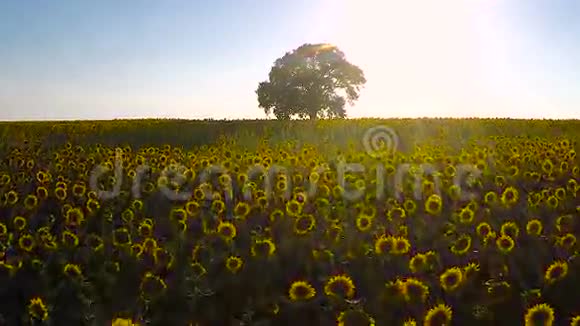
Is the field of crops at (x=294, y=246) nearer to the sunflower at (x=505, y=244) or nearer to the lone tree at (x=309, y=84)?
the sunflower at (x=505, y=244)

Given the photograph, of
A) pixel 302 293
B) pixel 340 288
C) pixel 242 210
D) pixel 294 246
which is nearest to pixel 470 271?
pixel 340 288

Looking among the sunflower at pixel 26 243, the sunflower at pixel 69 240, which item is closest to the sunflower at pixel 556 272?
the sunflower at pixel 69 240

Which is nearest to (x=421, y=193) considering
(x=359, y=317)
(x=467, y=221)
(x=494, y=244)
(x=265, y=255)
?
(x=467, y=221)

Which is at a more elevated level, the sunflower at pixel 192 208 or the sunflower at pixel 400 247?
the sunflower at pixel 192 208

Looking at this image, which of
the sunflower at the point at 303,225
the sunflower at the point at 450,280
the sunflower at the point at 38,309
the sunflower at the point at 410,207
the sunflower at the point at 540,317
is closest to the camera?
the sunflower at the point at 540,317

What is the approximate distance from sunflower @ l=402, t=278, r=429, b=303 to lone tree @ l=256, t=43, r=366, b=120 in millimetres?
51854

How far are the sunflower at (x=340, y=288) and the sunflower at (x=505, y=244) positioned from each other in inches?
73.9

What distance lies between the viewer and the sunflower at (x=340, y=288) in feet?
15.8

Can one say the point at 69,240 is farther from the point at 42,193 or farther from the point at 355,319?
the point at 355,319

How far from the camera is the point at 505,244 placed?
5.98 meters

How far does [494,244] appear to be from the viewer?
618 cm

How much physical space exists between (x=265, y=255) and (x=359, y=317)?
2.05m

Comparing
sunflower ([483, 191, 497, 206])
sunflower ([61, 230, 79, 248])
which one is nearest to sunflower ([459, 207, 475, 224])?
sunflower ([483, 191, 497, 206])

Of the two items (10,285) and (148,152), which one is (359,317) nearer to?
(10,285)
